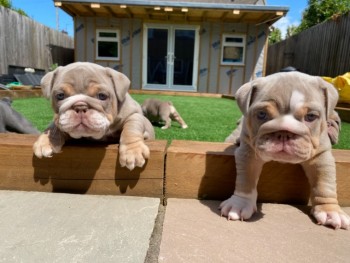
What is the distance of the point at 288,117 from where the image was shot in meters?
1.83

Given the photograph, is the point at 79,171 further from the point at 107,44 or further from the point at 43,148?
the point at 107,44

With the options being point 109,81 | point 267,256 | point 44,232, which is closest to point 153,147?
point 109,81

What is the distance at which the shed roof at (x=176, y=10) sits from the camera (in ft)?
41.0

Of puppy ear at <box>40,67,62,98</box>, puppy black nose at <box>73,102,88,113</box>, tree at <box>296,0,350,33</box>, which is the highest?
tree at <box>296,0,350,33</box>

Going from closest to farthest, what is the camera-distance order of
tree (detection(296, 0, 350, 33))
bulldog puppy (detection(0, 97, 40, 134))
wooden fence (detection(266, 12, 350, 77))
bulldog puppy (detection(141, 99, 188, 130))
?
bulldog puppy (detection(0, 97, 40, 134)), bulldog puppy (detection(141, 99, 188, 130)), wooden fence (detection(266, 12, 350, 77)), tree (detection(296, 0, 350, 33))

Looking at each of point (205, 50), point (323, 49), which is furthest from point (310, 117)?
point (323, 49)

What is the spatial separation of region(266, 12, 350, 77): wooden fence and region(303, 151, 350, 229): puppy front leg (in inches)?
435

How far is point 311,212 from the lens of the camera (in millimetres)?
2191

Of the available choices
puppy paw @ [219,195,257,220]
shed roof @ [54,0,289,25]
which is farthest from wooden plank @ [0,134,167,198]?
shed roof @ [54,0,289,25]

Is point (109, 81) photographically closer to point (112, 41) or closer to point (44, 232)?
point (44, 232)

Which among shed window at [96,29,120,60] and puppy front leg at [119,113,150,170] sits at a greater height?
shed window at [96,29,120,60]

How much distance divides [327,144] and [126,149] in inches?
53.0

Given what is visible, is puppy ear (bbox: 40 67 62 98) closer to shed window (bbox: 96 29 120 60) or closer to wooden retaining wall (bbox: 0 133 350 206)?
wooden retaining wall (bbox: 0 133 350 206)

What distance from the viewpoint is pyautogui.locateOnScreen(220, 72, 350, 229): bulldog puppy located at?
1.81m
